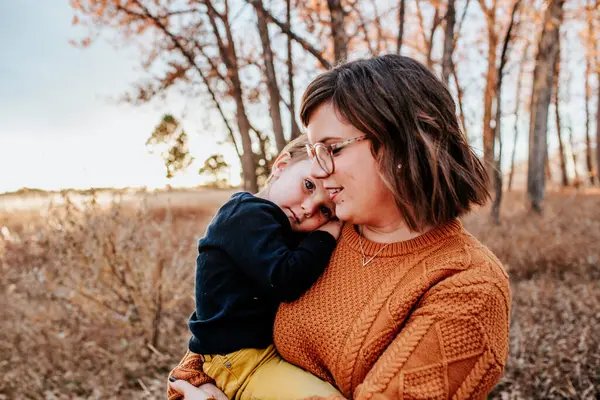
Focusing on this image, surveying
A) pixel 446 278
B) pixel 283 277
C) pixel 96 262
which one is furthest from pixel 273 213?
pixel 96 262

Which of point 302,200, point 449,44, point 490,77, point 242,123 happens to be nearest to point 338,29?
point 449,44

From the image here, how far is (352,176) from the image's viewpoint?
152cm

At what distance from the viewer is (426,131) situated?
4.84 feet

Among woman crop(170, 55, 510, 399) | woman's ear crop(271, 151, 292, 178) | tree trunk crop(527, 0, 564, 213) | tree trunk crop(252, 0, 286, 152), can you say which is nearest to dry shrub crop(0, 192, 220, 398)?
tree trunk crop(252, 0, 286, 152)

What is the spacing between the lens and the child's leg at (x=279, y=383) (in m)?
1.47

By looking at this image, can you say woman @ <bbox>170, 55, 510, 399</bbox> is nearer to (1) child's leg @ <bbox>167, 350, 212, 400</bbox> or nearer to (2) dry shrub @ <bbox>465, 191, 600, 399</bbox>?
(1) child's leg @ <bbox>167, 350, 212, 400</bbox>

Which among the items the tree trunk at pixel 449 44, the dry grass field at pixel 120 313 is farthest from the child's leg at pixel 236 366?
the tree trunk at pixel 449 44

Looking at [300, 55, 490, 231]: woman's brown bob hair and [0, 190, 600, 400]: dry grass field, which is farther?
[0, 190, 600, 400]: dry grass field

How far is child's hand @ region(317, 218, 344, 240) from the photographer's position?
1785 mm

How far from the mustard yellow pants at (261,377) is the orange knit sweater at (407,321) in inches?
1.7

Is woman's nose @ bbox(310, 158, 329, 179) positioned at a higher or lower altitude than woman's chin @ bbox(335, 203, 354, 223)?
higher

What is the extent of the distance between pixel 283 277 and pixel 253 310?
10.7 inches

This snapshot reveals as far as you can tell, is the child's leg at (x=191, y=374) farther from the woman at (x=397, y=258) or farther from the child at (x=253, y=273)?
the woman at (x=397, y=258)

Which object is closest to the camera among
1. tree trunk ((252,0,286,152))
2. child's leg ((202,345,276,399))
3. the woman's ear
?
child's leg ((202,345,276,399))
